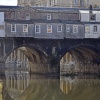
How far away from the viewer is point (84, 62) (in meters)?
98.2

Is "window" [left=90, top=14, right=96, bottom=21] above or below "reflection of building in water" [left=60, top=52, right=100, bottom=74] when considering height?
above

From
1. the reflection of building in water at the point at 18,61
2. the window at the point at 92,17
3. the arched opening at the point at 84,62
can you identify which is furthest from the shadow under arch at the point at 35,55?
the reflection of building in water at the point at 18,61

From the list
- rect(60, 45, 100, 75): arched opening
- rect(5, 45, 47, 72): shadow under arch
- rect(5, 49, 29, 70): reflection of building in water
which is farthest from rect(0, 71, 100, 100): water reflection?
rect(5, 49, 29, 70): reflection of building in water

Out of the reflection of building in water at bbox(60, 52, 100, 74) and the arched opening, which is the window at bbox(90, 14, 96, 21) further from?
the reflection of building in water at bbox(60, 52, 100, 74)

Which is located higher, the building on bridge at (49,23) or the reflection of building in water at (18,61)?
the building on bridge at (49,23)

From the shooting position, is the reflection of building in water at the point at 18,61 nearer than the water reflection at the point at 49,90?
No

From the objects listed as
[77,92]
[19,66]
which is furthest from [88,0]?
[77,92]

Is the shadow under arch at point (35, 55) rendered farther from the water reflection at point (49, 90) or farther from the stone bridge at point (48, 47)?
the water reflection at point (49, 90)

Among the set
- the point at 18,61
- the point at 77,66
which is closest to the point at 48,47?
the point at 77,66

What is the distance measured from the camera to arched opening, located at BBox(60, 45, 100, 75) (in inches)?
3641

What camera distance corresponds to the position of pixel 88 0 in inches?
4574

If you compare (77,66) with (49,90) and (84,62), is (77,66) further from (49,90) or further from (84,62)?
(49,90)

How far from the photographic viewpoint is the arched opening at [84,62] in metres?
92.5

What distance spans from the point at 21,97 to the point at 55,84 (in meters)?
15.0
